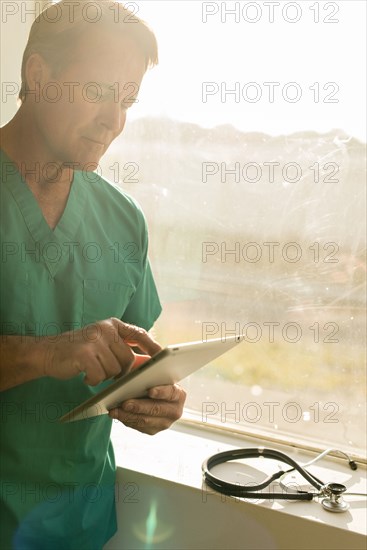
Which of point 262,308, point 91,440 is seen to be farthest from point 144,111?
point 91,440

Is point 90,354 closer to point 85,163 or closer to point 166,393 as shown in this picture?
point 166,393

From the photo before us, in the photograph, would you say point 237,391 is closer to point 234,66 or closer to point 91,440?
point 91,440

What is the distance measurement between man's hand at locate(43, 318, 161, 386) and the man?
0.21 feet

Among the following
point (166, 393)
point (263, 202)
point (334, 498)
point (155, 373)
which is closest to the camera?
point (155, 373)

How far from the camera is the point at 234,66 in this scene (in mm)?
1257

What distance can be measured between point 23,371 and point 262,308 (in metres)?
0.61

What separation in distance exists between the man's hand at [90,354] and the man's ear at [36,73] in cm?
41

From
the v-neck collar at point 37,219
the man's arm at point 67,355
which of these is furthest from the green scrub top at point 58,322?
the man's arm at point 67,355

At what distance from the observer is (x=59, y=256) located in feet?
3.14

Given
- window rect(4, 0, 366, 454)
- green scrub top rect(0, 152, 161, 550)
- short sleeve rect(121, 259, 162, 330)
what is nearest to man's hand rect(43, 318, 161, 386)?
green scrub top rect(0, 152, 161, 550)

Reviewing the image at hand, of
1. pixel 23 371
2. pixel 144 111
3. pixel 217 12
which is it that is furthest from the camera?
pixel 144 111

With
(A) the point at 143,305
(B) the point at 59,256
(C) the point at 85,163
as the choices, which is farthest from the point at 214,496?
(C) the point at 85,163

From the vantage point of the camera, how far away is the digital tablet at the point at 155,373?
0.71 meters

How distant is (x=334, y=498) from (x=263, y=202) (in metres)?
0.60
